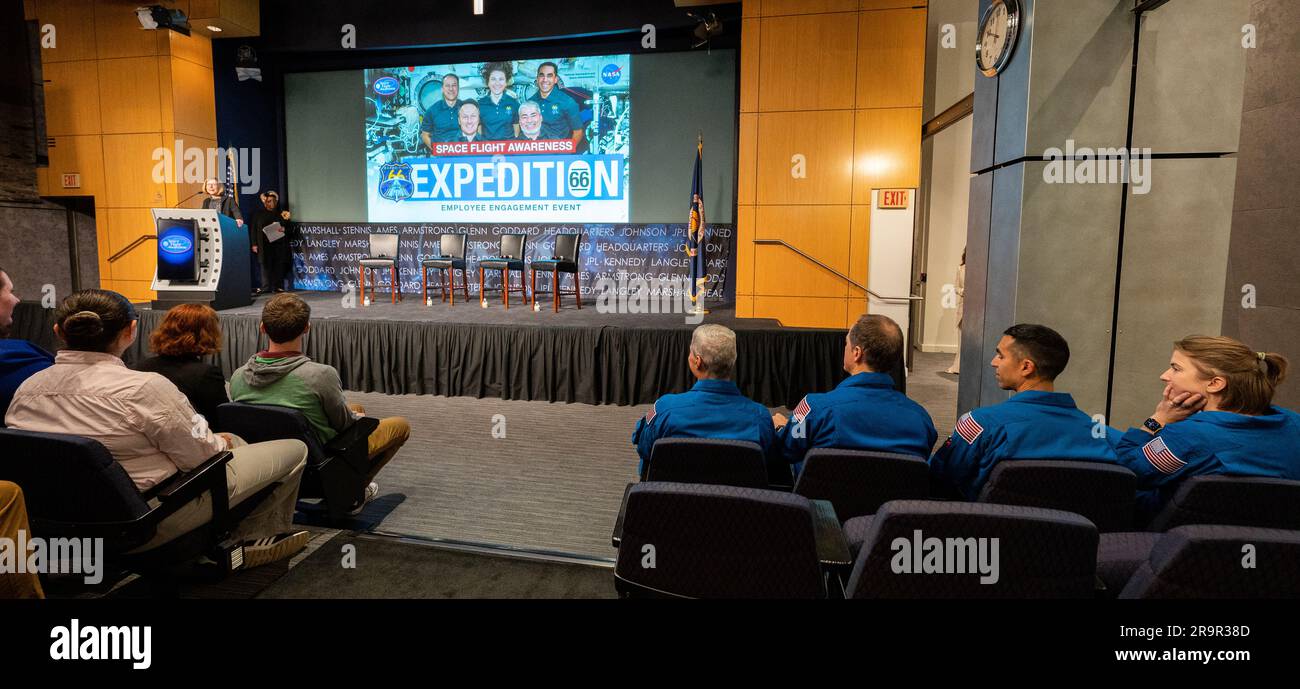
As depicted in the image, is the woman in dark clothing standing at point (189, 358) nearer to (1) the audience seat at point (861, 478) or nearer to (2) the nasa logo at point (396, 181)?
(1) the audience seat at point (861, 478)

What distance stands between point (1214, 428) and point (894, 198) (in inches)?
185

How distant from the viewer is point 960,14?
672cm

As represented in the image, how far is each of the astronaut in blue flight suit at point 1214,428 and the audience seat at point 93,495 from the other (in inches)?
104

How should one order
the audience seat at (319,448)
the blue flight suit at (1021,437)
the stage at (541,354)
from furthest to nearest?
the stage at (541,354) < the audience seat at (319,448) < the blue flight suit at (1021,437)

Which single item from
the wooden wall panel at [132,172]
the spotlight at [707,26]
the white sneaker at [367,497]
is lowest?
the white sneaker at [367,497]

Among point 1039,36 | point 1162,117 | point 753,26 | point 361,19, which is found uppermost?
point 361,19

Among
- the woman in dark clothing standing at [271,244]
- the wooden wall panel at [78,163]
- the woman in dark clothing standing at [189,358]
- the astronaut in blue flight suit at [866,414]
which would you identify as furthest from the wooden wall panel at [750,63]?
the wooden wall panel at [78,163]

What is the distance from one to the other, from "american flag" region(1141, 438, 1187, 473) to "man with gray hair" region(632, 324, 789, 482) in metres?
1.04

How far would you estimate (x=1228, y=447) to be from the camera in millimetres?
1651

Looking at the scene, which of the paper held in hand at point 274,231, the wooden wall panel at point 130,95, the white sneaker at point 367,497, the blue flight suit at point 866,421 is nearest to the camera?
the blue flight suit at point 866,421

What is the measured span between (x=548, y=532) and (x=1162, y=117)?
135 inches

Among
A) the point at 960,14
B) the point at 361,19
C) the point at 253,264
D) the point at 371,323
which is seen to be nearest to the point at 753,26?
the point at 960,14

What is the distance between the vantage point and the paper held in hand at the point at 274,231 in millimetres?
8648
